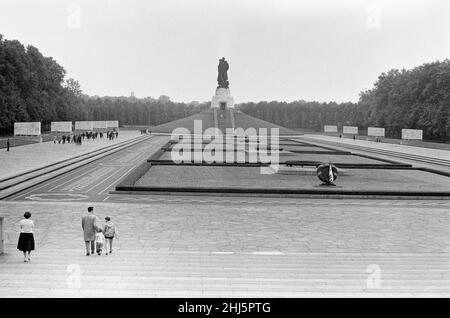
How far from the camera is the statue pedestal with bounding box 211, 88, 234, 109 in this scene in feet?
307

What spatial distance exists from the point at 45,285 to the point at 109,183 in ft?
49.3

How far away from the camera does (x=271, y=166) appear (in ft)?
99.6

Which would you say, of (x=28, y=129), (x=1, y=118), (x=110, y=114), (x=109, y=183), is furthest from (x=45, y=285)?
(x=110, y=114)

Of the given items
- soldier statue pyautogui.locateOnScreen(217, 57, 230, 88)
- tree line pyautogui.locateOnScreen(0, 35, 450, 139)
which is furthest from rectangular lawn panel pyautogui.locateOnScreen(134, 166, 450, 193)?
soldier statue pyautogui.locateOnScreen(217, 57, 230, 88)

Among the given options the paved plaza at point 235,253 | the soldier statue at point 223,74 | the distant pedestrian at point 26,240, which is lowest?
the paved plaza at point 235,253

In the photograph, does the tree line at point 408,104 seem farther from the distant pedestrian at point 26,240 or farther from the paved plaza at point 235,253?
the distant pedestrian at point 26,240

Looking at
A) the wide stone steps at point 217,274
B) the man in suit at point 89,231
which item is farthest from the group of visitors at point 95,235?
the wide stone steps at point 217,274

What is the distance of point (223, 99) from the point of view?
93.8 m

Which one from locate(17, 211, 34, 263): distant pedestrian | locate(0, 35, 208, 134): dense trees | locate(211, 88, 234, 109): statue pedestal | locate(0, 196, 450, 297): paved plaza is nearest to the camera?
locate(0, 196, 450, 297): paved plaza

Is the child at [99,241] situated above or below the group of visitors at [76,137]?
below

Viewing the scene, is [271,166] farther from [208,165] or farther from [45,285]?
[45,285]

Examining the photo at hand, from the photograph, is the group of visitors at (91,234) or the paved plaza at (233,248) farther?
the group of visitors at (91,234)

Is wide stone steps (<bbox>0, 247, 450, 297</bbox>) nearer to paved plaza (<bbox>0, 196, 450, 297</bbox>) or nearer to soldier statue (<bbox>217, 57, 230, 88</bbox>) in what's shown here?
paved plaza (<bbox>0, 196, 450, 297</bbox>)

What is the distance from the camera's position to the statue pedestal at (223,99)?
93625 mm
